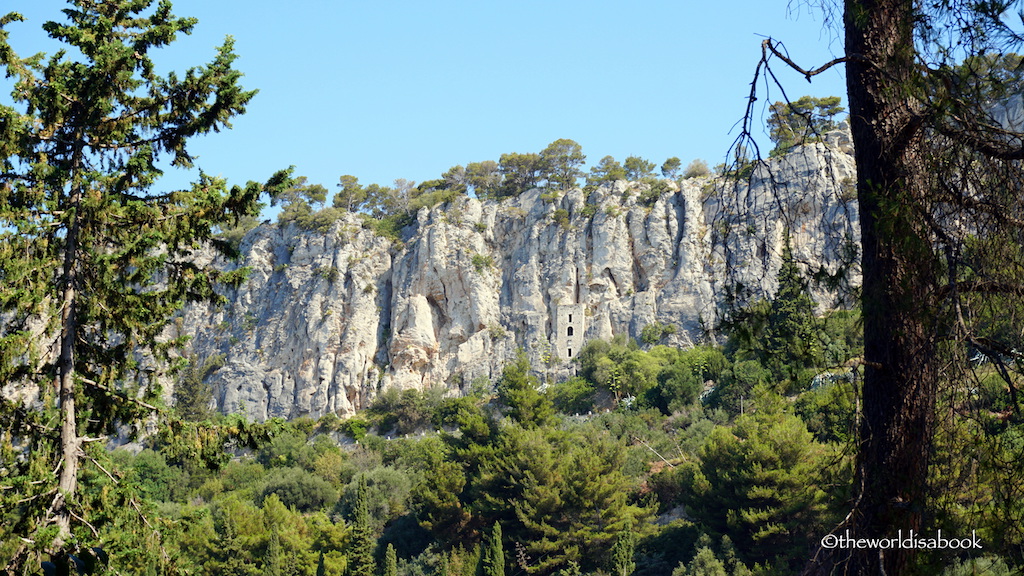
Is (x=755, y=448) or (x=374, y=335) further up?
(x=374, y=335)

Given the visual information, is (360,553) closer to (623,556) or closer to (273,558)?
(273,558)

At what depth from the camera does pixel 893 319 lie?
14.4 ft

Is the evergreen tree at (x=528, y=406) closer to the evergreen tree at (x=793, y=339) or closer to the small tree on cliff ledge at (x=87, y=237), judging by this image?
the small tree on cliff ledge at (x=87, y=237)

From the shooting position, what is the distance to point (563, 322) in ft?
215

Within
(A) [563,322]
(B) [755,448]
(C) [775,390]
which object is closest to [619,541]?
(B) [755,448]

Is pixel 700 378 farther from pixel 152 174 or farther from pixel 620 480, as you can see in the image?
pixel 152 174

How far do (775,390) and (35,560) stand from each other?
606 centimetres

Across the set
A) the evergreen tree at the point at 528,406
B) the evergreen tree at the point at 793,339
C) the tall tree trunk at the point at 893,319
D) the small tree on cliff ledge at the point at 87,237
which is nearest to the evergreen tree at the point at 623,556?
the evergreen tree at the point at 528,406

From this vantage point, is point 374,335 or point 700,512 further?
point 374,335

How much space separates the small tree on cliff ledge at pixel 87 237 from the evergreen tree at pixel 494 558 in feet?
67.2

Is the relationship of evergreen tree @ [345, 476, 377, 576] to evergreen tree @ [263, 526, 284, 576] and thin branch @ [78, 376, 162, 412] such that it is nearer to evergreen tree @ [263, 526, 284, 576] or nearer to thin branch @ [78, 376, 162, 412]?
evergreen tree @ [263, 526, 284, 576]

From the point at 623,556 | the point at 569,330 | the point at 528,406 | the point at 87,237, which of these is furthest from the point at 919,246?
the point at 569,330

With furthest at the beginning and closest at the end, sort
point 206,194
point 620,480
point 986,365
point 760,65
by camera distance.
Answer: point 620,480 < point 206,194 < point 986,365 < point 760,65

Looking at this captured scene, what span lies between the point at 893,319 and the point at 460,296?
6408 centimetres
